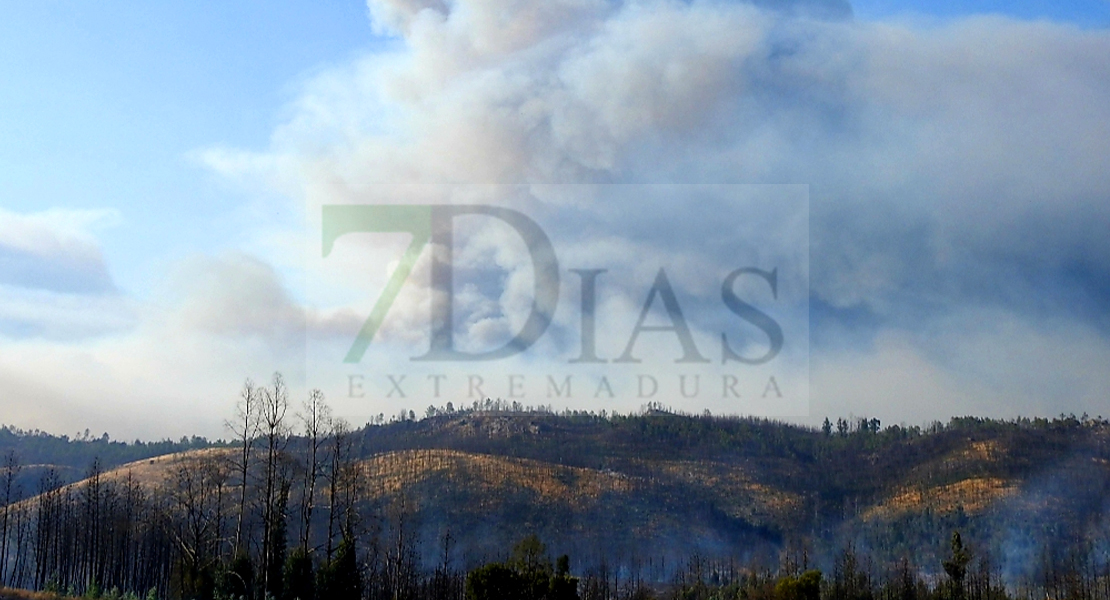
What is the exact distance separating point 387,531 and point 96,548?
90.9 meters

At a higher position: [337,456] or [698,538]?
[337,456]

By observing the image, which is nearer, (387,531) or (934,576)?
(934,576)

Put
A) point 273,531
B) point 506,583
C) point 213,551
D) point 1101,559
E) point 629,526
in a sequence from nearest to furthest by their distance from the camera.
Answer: point 506,583 → point 273,531 → point 213,551 → point 1101,559 → point 629,526

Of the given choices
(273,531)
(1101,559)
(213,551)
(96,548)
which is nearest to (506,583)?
(273,531)

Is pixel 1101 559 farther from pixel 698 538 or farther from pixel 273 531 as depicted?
pixel 273 531

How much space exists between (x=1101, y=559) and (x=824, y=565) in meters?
46.0

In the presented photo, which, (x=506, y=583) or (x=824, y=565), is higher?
(x=506, y=583)

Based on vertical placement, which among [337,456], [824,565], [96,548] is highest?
[337,456]

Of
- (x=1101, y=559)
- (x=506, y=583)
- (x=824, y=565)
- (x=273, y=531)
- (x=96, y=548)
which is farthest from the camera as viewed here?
(x=824, y=565)

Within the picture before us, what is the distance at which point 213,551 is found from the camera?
7162 centimetres

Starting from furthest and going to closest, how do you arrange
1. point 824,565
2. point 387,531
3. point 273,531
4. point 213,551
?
point 824,565 < point 387,531 < point 213,551 < point 273,531

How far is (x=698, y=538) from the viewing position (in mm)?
197125

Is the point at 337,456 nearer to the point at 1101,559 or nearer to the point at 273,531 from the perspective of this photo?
the point at 273,531

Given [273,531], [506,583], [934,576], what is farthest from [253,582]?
[934,576]
